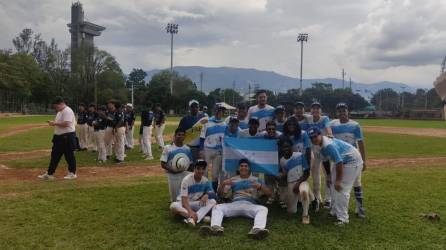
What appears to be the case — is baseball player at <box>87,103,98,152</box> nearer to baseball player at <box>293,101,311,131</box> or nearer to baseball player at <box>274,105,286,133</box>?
baseball player at <box>274,105,286,133</box>

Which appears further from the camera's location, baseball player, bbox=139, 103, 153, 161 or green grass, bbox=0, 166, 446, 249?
baseball player, bbox=139, 103, 153, 161

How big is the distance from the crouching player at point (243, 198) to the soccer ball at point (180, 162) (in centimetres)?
82

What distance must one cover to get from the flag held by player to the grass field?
84 centimetres

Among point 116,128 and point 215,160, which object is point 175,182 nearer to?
point 215,160

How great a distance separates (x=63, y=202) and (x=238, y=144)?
11.6ft

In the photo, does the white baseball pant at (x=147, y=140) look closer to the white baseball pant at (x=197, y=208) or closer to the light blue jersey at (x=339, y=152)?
the white baseball pant at (x=197, y=208)

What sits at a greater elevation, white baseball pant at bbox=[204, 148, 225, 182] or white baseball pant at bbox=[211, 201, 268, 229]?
white baseball pant at bbox=[204, 148, 225, 182]

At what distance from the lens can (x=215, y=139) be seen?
8242 mm

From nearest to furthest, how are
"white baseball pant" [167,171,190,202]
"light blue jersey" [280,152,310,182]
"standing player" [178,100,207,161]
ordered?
"light blue jersey" [280,152,310,182], "white baseball pant" [167,171,190,202], "standing player" [178,100,207,161]

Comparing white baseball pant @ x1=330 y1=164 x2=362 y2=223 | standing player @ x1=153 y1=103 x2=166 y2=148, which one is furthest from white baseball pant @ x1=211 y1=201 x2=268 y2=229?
standing player @ x1=153 y1=103 x2=166 y2=148

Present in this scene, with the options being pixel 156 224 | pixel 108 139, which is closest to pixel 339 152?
pixel 156 224

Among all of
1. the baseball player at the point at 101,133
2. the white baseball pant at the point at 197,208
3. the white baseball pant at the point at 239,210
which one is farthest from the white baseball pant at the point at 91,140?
the white baseball pant at the point at 239,210

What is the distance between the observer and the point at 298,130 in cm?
741

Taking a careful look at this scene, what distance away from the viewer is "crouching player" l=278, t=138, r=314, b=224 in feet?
23.7
